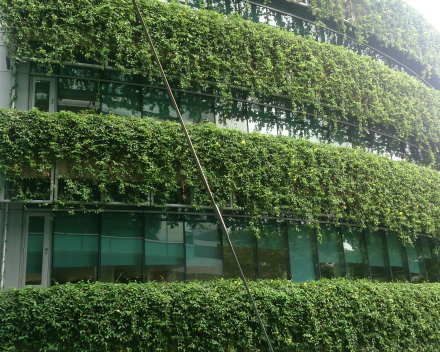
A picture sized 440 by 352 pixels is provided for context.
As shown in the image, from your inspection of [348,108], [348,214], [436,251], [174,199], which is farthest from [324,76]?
[436,251]

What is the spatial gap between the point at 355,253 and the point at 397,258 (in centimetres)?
298

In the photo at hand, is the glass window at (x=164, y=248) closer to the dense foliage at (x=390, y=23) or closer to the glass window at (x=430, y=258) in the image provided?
the dense foliage at (x=390, y=23)

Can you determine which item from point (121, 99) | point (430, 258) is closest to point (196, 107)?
point (121, 99)

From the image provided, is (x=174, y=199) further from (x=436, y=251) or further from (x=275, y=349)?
(x=436, y=251)

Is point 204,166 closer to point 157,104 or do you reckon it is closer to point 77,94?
point 157,104

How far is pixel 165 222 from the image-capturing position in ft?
49.4

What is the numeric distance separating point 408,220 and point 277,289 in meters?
8.64

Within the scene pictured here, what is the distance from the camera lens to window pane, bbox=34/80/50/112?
14.5 meters

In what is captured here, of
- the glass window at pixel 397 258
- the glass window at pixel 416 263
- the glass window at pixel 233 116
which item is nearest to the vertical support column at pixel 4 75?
the glass window at pixel 233 116

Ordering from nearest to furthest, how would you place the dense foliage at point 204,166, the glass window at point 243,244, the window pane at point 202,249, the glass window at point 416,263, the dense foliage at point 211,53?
the dense foliage at point 204,166
the dense foliage at point 211,53
the window pane at point 202,249
the glass window at point 243,244
the glass window at point 416,263

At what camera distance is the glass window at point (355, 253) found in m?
19.0

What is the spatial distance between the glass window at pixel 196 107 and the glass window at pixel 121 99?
164 cm

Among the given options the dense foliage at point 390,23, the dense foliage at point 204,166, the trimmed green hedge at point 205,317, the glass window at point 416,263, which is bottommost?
the trimmed green hedge at point 205,317

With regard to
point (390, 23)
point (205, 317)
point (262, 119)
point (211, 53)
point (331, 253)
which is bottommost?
point (205, 317)
